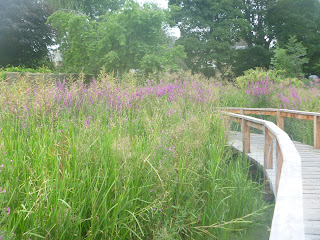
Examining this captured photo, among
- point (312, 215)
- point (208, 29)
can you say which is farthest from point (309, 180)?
point (208, 29)

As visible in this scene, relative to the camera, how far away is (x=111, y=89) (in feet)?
15.5

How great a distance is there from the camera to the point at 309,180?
361cm

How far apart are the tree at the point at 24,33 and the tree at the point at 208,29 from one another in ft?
34.8

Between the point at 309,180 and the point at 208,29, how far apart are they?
26.0 metres

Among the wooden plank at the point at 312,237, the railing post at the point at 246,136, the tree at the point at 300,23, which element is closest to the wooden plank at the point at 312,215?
the wooden plank at the point at 312,237

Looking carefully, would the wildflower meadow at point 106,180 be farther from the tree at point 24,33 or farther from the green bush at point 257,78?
the tree at point 24,33

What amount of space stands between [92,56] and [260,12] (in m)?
20.1

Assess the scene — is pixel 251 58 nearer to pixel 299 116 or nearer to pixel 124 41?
pixel 124 41

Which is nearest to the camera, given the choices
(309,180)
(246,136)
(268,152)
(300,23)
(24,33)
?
(309,180)

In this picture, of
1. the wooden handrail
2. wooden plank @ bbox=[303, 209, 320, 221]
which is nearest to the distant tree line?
the wooden handrail

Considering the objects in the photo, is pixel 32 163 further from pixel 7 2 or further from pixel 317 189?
pixel 7 2

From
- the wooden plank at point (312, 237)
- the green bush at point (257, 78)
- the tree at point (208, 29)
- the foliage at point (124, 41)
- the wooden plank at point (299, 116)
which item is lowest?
the wooden plank at point (312, 237)

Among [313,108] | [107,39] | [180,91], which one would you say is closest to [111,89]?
[180,91]

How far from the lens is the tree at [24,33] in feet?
65.4
